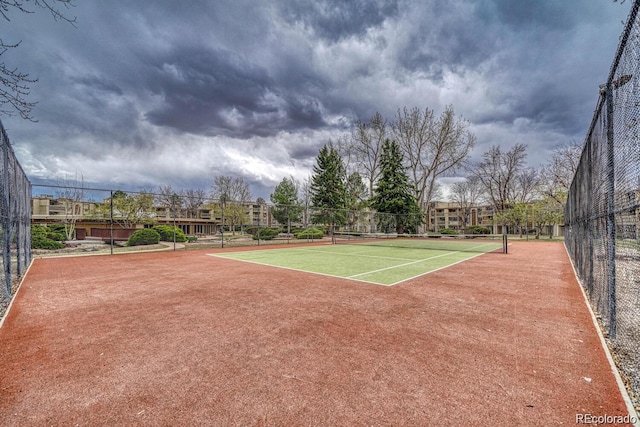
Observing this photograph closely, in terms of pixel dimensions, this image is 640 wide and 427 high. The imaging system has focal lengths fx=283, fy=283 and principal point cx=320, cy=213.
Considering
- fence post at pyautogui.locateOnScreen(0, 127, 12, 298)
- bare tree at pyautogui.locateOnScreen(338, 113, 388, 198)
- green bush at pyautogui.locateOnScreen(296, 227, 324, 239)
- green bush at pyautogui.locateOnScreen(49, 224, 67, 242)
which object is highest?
bare tree at pyautogui.locateOnScreen(338, 113, 388, 198)

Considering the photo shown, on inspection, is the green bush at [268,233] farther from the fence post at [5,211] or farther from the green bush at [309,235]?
the fence post at [5,211]

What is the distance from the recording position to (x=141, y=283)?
6625 mm

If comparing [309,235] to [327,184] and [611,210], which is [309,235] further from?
[611,210]

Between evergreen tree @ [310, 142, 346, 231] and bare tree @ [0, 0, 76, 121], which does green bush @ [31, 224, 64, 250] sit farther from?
evergreen tree @ [310, 142, 346, 231]

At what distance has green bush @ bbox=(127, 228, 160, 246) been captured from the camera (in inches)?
653

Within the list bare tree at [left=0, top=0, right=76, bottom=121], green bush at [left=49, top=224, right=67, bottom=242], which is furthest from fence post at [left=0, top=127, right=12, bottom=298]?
green bush at [left=49, top=224, right=67, bottom=242]

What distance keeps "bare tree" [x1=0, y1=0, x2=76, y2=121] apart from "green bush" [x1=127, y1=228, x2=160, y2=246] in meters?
14.9

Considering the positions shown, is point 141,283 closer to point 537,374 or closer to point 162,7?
point 537,374

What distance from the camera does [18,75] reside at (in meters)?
3.46

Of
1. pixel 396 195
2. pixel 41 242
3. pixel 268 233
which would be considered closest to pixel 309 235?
pixel 268 233

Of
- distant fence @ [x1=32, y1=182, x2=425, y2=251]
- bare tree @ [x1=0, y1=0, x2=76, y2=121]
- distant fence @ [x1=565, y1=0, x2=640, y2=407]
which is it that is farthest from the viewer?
distant fence @ [x1=32, y1=182, x2=425, y2=251]

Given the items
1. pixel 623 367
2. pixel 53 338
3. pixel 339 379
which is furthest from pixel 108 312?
pixel 623 367

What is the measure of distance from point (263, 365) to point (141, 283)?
5340 millimetres

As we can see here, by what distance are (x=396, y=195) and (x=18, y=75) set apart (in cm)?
2929
